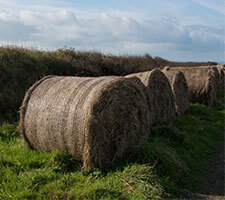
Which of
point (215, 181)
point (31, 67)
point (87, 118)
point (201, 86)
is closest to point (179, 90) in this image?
point (201, 86)

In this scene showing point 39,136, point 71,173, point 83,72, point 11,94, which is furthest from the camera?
point 83,72

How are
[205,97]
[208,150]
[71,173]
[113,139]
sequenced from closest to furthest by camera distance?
[71,173] → [113,139] → [208,150] → [205,97]

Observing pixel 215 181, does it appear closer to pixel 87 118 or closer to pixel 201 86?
pixel 87 118

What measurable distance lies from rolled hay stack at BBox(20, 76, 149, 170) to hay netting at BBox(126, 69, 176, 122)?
2.44 meters

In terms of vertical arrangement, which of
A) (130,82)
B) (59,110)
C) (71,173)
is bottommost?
(71,173)

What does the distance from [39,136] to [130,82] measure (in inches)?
79.2

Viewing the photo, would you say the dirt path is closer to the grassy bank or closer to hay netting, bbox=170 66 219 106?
the grassy bank

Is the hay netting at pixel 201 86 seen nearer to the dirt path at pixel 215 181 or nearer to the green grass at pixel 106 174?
the dirt path at pixel 215 181

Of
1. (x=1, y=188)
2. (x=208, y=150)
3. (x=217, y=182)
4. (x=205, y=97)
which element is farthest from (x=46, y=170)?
(x=205, y=97)

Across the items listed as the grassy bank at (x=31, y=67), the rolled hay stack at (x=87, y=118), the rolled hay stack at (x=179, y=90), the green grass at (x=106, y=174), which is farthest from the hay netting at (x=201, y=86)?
the rolled hay stack at (x=87, y=118)

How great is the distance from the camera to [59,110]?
17.4ft

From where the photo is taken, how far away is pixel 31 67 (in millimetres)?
9711

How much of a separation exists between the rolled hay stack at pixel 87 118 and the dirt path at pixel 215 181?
4.81 feet

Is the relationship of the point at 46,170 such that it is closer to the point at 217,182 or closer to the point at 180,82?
the point at 217,182
